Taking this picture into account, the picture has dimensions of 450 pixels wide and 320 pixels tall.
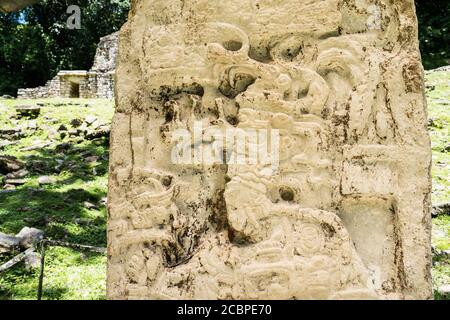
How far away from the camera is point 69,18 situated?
20.2 meters

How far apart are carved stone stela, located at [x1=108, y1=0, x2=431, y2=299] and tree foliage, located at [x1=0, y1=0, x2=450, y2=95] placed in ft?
63.7

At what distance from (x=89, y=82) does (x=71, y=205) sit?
928 centimetres

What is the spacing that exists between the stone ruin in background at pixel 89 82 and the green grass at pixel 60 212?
5.41 metres

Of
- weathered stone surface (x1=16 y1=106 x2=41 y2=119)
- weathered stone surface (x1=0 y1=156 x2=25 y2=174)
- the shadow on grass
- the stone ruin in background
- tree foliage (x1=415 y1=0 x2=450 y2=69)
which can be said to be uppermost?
tree foliage (x1=415 y1=0 x2=450 y2=69)

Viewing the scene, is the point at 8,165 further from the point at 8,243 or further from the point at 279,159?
the point at 279,159

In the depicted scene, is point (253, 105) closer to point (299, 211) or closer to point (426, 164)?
Answer: point (299, 211)

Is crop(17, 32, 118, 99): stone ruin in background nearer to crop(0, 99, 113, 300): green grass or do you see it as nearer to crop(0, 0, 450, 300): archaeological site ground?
crop(0, 99, 113, 300): green grass

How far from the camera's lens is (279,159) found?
2.13 meters

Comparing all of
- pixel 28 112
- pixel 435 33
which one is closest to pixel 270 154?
pixel 28 112

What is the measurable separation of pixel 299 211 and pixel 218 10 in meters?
1.07

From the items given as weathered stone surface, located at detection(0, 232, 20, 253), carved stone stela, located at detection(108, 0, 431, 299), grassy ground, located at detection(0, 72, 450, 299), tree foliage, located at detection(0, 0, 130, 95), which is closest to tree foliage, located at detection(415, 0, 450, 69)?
grassy ground, located at detection(0, 72, 450, 299)

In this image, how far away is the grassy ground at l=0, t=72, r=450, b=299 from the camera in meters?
3.23

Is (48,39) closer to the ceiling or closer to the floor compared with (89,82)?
closer to the ceiling

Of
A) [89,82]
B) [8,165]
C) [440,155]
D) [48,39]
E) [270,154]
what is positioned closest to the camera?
[270,154]
